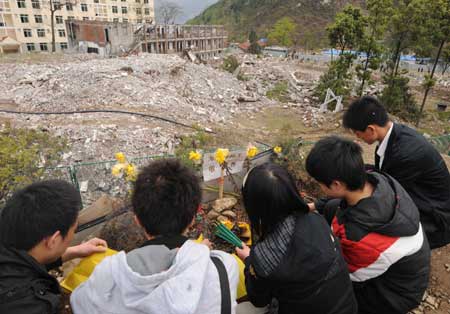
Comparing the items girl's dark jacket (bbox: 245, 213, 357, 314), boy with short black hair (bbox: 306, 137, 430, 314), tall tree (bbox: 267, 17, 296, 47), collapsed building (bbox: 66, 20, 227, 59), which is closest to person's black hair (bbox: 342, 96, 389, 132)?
boy with short black hair (bbox: 306, 137, 430, 314)

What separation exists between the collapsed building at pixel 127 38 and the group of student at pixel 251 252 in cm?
2250

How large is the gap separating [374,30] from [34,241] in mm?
13396

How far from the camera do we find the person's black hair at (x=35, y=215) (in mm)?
1197

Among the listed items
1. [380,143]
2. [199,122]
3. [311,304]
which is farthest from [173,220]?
[199,122]

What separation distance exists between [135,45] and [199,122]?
15713 mm

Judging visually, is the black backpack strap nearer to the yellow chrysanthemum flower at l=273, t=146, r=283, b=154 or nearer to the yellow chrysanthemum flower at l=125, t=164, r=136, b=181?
the yellow chrysanthemum flower at l=125, t=164, r=136, b=181

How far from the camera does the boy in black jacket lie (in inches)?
43.5

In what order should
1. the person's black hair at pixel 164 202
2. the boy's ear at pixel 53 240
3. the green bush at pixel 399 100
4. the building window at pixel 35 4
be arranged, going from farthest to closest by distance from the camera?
the building window at pixel 35 4 < the green bush at pixel 399 100 < the person's black hair at pixel 164 202 < the boy's ear at pixel 53 240

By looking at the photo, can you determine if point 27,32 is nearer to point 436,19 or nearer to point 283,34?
point 283,34

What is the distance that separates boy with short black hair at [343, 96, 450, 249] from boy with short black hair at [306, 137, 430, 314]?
1.67 feet

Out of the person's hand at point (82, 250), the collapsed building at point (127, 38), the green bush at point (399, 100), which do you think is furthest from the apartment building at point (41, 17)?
the person's hand at point (82, 250)

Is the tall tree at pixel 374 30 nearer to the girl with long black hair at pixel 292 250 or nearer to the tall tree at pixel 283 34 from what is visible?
the girl with long black hair at pixel 292 250

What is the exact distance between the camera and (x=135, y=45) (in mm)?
22891

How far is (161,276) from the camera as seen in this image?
1.02 m
